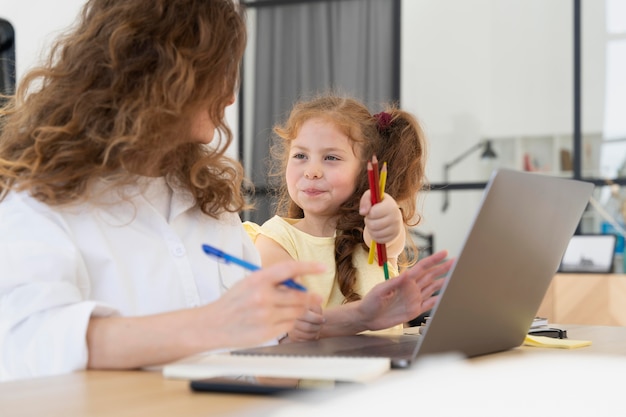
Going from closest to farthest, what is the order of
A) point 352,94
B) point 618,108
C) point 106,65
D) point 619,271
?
point 106,65 → point 619,271 → point 618,108 → point 352,94

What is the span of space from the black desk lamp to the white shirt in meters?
4.41

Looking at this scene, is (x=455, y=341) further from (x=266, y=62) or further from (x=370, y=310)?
(x=266, y=62)

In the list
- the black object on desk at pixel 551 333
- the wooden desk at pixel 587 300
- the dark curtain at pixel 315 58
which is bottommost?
the wooden desk at pixel 587 300

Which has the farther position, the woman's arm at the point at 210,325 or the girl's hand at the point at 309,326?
the girl's hand at the point at 309,326

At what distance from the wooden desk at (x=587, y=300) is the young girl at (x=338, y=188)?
2.36m

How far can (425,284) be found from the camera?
1.41 m

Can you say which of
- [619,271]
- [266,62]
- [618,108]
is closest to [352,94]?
[266,62]

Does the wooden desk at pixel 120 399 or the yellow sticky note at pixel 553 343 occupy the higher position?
the wooden desk at pixel 120 399

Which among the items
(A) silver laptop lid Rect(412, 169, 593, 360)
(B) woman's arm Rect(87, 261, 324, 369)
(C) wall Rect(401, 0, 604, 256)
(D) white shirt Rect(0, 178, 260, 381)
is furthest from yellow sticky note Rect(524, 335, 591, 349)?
(C) wall Rect(401, 0, 604, 256)

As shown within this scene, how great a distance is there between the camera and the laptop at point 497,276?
104cm

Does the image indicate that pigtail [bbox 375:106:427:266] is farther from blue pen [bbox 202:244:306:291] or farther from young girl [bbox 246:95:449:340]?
blue pen [bbox 202:244:306:291]

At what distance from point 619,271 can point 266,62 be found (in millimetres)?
2825

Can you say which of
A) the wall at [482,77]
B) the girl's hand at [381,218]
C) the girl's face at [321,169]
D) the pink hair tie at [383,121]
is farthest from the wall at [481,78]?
the girl's hand at [381,218]

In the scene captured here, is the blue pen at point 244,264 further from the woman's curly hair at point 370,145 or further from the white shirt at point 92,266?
the woman's curly hair at point 370,145
